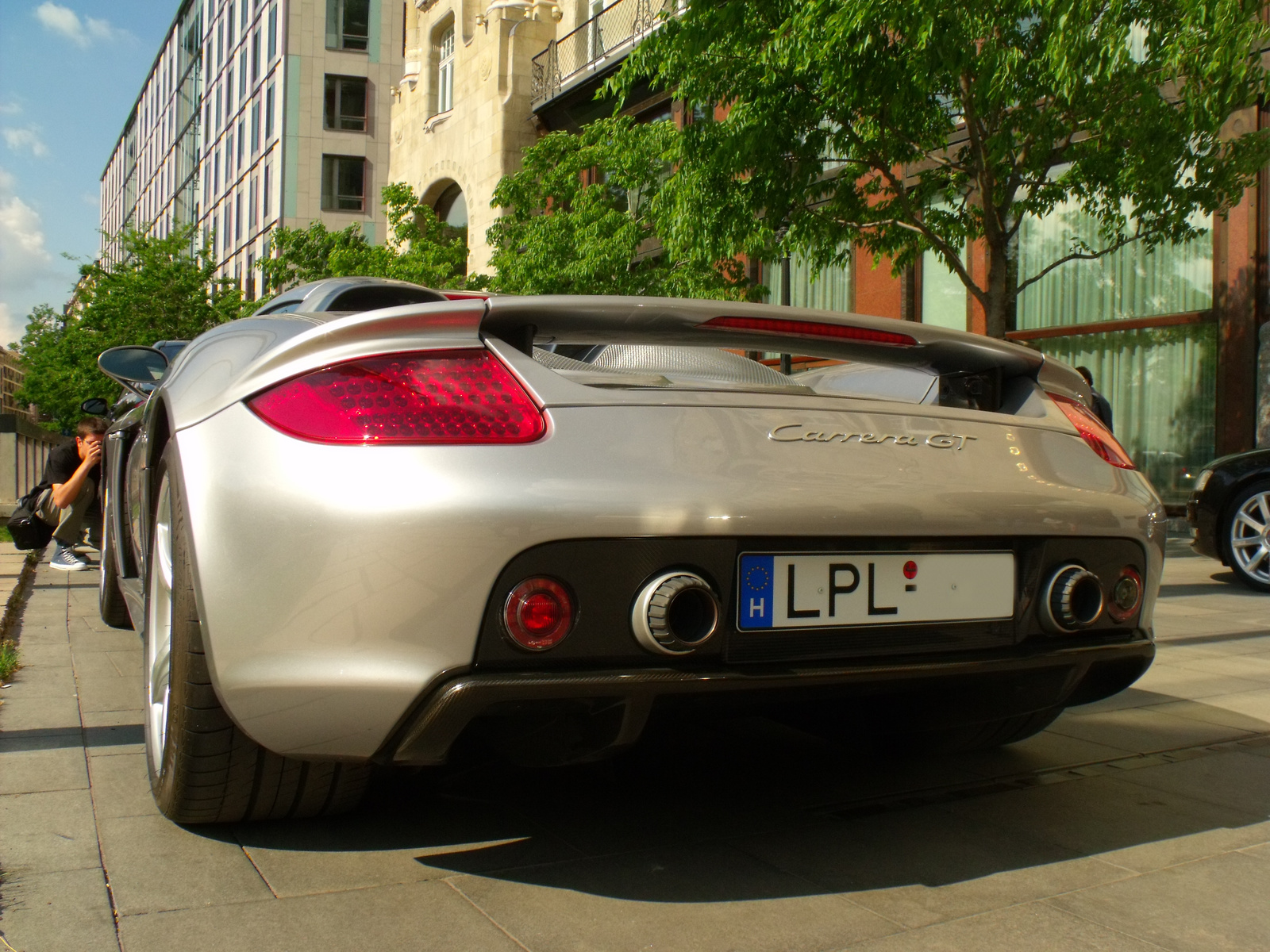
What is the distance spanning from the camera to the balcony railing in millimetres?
21672

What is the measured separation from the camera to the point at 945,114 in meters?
9.73

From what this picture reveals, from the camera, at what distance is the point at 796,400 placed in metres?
2.36

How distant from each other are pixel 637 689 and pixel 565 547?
27 centimetres

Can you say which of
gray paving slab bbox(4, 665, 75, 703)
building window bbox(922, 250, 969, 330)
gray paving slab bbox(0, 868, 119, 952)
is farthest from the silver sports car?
building window bbox(922, 250, 969, 330)

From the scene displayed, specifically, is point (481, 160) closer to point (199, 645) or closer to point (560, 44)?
point (560, 44)

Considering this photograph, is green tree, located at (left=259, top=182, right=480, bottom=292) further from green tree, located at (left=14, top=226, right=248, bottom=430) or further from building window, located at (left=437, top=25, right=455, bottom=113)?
green tree, located at (left=14, top=226, right=248, bottom=430)

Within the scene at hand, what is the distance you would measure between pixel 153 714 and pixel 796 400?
1587mm

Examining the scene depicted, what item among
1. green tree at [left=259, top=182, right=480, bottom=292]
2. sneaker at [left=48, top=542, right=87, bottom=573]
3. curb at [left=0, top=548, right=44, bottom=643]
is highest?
green tree at [left=259, top=182, right=480, bottom=292]

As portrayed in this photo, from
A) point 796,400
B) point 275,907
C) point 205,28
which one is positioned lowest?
point 275,907

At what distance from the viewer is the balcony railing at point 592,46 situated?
21672 mm

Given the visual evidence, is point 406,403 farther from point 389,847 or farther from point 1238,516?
point 1238,516

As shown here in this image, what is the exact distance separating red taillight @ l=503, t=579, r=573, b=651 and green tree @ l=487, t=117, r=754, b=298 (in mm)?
11027

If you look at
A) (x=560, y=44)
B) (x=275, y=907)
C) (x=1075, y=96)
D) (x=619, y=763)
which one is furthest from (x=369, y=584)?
(x=560, y=44)

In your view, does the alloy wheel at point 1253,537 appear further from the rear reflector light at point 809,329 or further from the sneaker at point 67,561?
the sneaker at point 67,561
